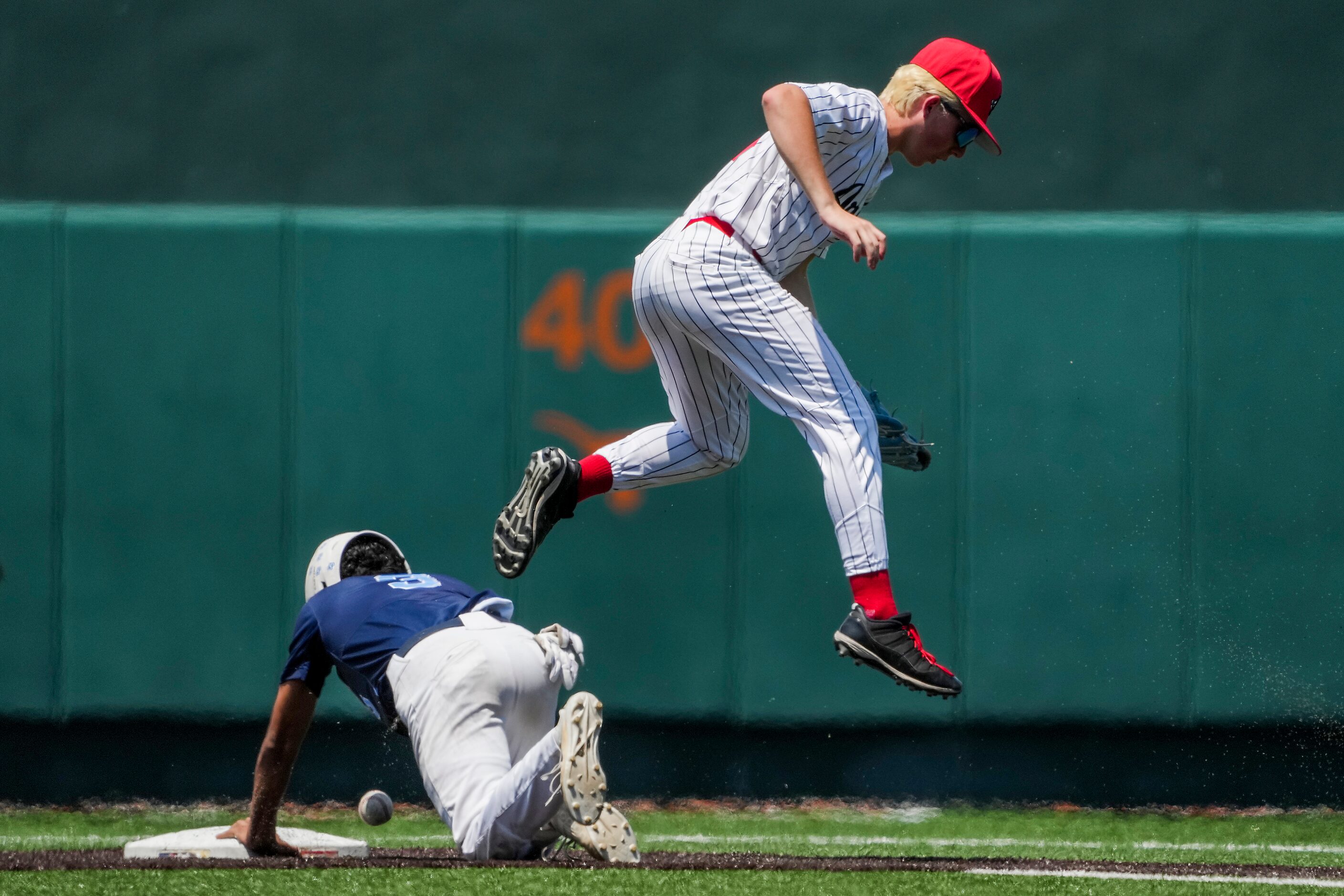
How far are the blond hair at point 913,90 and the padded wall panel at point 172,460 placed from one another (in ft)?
11.1

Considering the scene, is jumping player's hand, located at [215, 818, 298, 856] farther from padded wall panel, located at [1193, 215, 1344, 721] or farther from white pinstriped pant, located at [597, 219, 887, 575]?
padded wall panel, located at [1193, 215, 1344, 721]

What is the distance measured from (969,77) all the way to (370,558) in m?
2.04

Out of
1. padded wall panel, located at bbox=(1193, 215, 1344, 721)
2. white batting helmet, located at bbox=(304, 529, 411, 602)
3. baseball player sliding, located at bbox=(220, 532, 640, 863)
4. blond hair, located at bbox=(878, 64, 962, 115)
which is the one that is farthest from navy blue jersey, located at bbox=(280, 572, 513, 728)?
padded wall panel, located at bbox=(1193, 215, 1344, 721)

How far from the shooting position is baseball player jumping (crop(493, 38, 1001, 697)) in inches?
129

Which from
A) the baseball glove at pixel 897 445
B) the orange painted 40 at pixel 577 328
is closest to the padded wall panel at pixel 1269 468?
the orange painted 40 at pixel 577 328

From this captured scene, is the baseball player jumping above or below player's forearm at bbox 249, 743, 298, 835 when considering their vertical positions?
above

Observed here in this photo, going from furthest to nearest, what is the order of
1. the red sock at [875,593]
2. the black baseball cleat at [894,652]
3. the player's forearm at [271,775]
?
1. the player's forearm at [271,775]
2. the red sock at [875,593]
3. the black baseball cleat at [894,652]

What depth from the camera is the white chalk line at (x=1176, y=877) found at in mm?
3428

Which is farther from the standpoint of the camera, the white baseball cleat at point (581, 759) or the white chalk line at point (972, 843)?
the white chalk line at point (972, 843)

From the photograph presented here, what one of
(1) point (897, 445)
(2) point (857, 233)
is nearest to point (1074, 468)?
(1) point (897, 445)

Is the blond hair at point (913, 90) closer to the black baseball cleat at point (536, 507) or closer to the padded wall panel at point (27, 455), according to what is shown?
the black baseball cleat at point (536, 507)

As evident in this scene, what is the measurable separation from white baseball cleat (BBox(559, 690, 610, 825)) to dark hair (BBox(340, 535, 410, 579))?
1079mm

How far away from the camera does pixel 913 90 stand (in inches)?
138

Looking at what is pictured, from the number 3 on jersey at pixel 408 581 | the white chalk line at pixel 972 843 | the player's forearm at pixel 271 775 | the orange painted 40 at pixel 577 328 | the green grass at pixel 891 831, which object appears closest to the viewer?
the player's forearm at pixel 271 775
